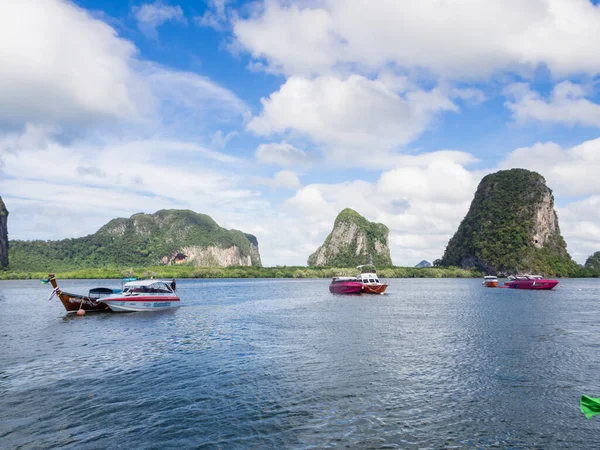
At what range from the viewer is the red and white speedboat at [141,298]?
52656mm

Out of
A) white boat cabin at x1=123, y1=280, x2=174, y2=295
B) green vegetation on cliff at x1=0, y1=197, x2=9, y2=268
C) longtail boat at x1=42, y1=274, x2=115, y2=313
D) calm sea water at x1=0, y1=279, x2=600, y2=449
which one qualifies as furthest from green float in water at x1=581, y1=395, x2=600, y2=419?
green vegetation on cliff at x1=0, y1=197, x2=9, y2=268

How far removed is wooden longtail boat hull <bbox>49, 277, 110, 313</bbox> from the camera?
51625 millimetres

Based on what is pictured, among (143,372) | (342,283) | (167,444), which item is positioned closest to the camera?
(167,444)

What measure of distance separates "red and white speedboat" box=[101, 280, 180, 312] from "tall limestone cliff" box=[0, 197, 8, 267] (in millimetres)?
171600

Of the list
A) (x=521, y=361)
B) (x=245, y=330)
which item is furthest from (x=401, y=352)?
(x=245, y=330)

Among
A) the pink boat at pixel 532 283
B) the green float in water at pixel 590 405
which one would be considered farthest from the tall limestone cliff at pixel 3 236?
the green float in water at pixel 590 405

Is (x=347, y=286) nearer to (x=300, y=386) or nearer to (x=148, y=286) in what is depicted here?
(x=148, y=286)

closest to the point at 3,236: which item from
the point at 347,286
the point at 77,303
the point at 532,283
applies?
the point at 77,303

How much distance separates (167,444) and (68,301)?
4610cm

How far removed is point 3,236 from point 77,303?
175 metres

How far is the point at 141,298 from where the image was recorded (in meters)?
54.5

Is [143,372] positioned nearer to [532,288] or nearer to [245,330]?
[245,330]

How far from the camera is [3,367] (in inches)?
962

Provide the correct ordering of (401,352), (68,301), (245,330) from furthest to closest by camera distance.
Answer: (68,301)
(245,330)
(401,352)
